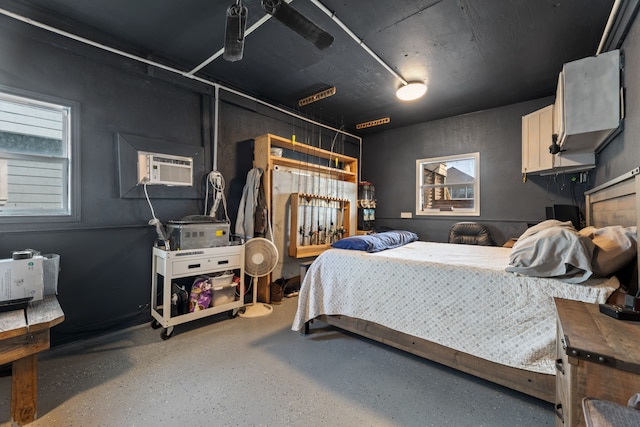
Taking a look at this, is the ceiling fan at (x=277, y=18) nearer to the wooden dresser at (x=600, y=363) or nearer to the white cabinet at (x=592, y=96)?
the white cabinet at (x=592, y=96)

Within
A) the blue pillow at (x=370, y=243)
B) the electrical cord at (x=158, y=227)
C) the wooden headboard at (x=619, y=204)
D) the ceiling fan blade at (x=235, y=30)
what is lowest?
the blue pillow at (x=370, y=243)

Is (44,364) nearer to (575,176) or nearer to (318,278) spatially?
(318,278)

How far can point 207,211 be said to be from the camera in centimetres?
316

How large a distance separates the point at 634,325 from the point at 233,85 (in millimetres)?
3810

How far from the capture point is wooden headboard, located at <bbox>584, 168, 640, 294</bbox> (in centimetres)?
144

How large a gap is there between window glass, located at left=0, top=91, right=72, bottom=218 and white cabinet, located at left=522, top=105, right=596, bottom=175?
468 centimetres

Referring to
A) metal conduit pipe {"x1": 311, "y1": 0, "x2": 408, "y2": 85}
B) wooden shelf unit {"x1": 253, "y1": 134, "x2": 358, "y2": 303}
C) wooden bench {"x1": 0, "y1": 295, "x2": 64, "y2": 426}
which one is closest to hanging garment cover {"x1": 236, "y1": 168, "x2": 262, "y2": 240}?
wooden shelf unit {"x1": 253, "y1": 134, "x2": 358, "y2": 303}

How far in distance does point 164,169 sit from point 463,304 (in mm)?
2853

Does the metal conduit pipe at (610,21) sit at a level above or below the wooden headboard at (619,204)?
above

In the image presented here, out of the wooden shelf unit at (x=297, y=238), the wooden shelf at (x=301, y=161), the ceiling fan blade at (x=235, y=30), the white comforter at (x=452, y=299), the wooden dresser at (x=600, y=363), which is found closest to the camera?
the wooden dresser at (x=600, y=363)

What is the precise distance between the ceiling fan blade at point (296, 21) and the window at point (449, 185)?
3.25 m

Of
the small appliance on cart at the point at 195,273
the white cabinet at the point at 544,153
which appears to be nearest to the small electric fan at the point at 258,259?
the small appliance on cart at the point at 195,273

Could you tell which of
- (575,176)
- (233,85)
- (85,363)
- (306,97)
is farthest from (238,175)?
(575,176)

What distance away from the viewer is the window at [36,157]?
2.07 metres
